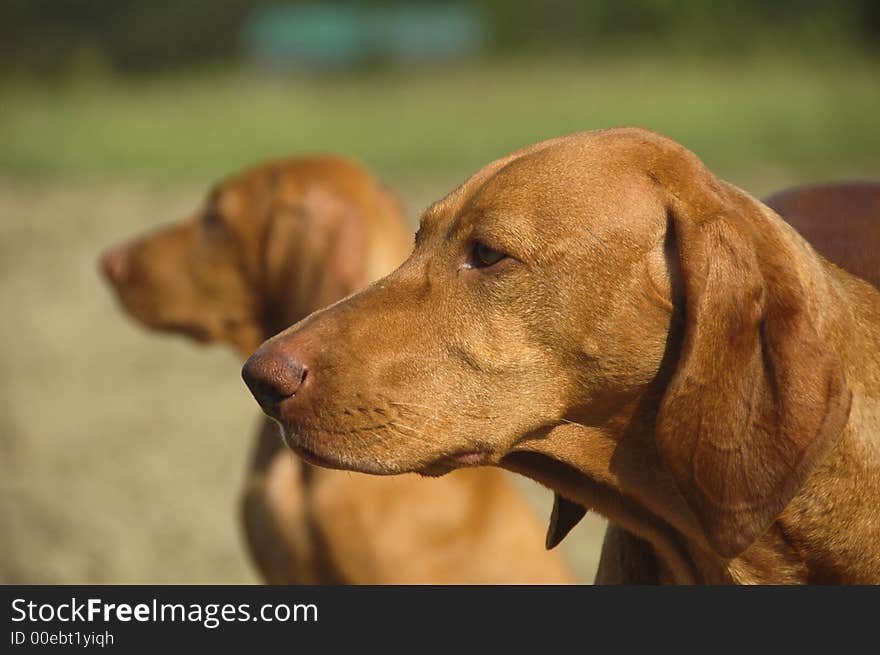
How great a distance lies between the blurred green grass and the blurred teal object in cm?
187

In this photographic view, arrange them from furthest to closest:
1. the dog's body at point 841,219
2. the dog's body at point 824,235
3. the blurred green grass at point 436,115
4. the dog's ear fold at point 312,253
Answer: the blurred green grass at point 436,115
the dog's ear fold at point 312,253
the dog's body at point 841,219
the dog's body at point 824,235

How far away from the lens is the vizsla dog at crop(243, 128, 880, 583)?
286 cm

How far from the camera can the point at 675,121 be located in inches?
750

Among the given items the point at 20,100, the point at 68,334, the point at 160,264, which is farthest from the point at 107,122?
the point at 160,264

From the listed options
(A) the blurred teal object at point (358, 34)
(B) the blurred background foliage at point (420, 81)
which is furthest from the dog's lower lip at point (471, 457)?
(A) the blurred teal object at point (358, 34)

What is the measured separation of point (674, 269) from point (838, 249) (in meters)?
0.85

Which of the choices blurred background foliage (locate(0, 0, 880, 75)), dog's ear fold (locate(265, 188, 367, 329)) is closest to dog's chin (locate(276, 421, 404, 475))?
dog's ear fold (locate(265, 188, 367, 329))

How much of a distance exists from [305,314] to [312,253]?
27cm

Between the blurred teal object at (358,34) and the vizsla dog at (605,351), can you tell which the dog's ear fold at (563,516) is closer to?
the vizsla dog at (605,351)

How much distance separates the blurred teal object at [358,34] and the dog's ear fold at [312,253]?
24.5m

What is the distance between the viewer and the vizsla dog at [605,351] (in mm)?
2861

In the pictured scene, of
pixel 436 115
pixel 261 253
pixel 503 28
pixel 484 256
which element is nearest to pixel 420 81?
pixel 436 115

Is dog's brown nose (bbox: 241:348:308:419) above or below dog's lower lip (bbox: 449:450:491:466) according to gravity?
above

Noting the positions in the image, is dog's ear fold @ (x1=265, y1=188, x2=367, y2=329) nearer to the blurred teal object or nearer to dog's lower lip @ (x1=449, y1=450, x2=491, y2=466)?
dog's lower lip @ (x1=449, y1=450, x2=491, y2=466)
